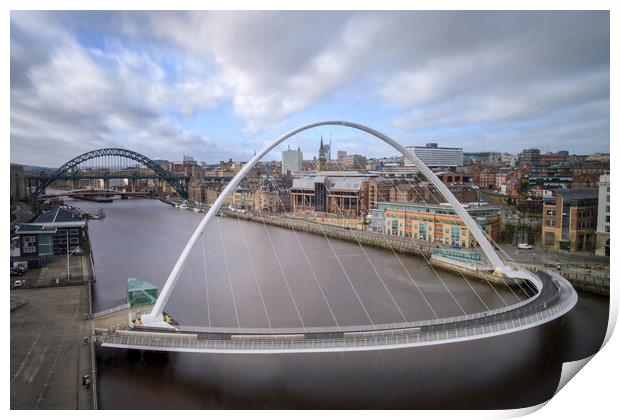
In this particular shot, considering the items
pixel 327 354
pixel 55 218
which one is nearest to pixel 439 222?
pixel 327 354

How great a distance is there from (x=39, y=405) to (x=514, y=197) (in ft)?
49.9

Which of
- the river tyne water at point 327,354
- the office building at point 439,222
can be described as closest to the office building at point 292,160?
the office building at point 439,222

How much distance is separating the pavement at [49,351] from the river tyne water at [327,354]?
0.82 feet

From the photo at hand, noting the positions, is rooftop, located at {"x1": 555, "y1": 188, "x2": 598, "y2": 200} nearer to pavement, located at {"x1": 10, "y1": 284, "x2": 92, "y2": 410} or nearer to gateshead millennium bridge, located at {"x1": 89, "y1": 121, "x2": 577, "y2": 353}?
gateshead millennium bridge, located at {"x1": 89, "y1": 121, "x2": 577, "y2": 353}

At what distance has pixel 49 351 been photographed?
4023 millimetres

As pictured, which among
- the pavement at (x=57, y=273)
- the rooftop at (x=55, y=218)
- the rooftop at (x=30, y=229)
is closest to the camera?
the pavement at (x=57, y=273)

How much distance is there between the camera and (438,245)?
995 centimetres

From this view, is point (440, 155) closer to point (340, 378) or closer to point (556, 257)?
point (556, 257)

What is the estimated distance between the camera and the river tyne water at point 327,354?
353 cm

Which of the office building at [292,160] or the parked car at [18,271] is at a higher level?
the office building at [292,160]

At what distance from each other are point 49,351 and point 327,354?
2.74m

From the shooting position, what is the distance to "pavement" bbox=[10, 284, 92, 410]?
3369mm

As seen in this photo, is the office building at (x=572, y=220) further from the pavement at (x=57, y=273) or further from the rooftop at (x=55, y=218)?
the rooftop at (x=55, y=218)

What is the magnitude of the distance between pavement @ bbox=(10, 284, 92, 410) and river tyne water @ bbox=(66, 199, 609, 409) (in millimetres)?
250
